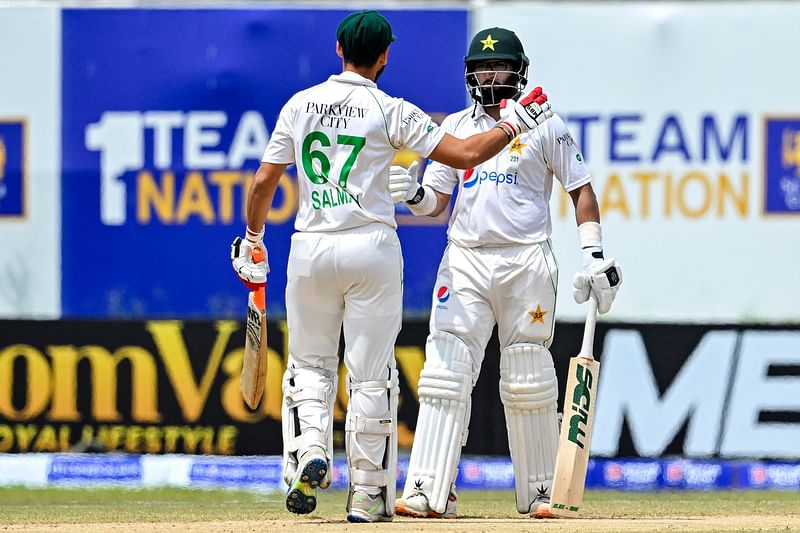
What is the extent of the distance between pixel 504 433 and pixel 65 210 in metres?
3.22

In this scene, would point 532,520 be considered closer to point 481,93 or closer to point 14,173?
point 481,93

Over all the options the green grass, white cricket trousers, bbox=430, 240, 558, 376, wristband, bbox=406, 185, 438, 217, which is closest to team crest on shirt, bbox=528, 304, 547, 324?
white cricket trousers, bbox=430, 240, 558, 376

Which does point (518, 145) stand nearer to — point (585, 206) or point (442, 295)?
point (585, 206)

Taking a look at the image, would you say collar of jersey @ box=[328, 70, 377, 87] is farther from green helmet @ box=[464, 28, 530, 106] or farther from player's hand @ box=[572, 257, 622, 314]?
player's hand @ box=[572, 257, 622, 314]

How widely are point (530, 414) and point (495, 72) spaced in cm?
143

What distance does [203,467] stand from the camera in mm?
10234

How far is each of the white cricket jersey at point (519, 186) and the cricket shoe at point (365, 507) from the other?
4.02ft

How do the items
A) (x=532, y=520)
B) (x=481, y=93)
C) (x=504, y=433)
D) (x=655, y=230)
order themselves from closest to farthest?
Answer: (x=532, y=520)
(x=481, y=93)
(x=504, y=433)
(x=655, y=230)

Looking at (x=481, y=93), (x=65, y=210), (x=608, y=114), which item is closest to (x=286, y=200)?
(x=65, y=210)

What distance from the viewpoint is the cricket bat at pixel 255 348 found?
280 inches

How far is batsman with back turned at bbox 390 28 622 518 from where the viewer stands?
7.21m

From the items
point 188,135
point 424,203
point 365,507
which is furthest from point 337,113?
point 188,135

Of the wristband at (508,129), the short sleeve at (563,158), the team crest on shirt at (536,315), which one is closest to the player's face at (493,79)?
the short sleeve at (563,158)

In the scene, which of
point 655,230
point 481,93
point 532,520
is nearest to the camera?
point 532,520
